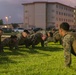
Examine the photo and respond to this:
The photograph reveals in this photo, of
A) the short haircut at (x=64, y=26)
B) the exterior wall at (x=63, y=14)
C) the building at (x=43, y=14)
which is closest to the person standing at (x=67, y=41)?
the short haircut at (x=64, y=26)

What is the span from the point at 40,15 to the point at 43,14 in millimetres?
1659

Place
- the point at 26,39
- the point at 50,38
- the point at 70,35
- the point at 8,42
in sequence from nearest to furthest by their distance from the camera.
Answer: the point at 70,35
the point at 8,42
the point at 26,39
the point at 50,38

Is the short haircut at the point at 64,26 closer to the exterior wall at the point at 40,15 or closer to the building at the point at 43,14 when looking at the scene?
the building at the point at 43,14

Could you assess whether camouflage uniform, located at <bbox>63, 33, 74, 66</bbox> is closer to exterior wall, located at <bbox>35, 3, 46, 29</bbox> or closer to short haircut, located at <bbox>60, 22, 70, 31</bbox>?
short haircut, located at <bbox>60, 22, 70, 31</bbox>

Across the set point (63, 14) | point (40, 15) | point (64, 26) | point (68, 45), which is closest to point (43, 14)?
point (40, 15)

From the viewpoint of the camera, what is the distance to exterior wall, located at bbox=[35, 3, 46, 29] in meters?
126

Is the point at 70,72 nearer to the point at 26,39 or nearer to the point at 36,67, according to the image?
the point at 36,67

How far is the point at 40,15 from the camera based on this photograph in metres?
126

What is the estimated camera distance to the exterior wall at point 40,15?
12556cm

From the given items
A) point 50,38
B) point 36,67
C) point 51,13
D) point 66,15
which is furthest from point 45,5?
point 36,67

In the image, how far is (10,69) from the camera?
9.27 metres

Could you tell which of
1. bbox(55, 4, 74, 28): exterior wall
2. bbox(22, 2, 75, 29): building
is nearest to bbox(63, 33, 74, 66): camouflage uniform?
bbox(22, 2, 75, 29): building

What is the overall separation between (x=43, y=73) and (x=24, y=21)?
406 ft

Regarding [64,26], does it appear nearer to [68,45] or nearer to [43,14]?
[68,45]
